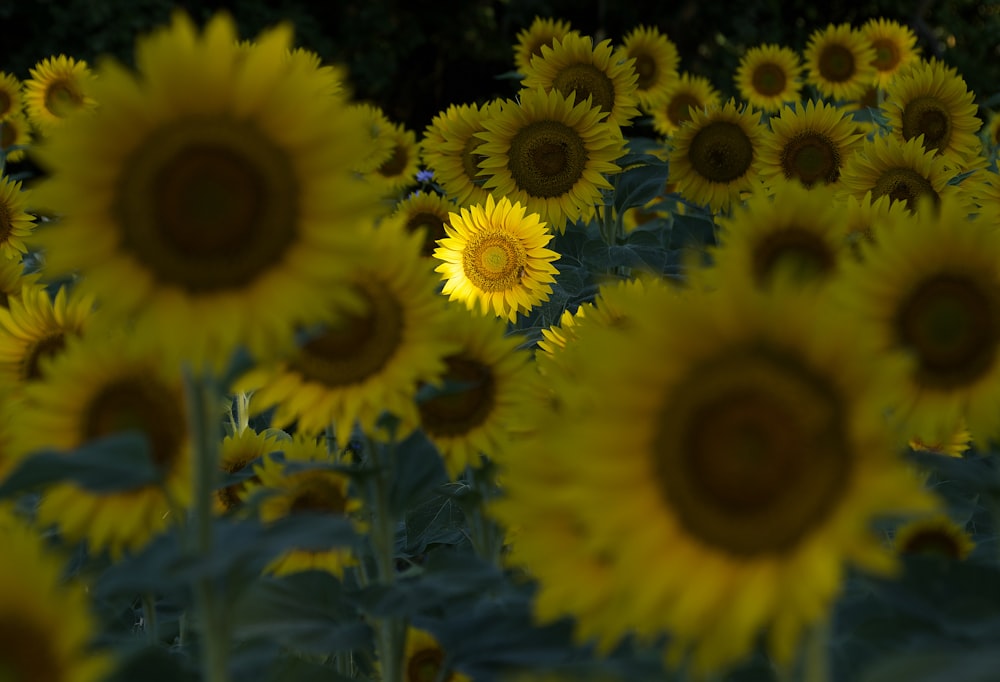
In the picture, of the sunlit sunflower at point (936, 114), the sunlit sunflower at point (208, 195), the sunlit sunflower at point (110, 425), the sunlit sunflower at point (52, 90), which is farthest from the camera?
the sunlit sunflower at point (52, 90)

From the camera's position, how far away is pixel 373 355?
2047mm

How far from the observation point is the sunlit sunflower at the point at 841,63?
7156mm

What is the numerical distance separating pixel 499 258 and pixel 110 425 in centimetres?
255

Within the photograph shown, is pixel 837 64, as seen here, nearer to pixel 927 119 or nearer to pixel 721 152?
pixel 927 119

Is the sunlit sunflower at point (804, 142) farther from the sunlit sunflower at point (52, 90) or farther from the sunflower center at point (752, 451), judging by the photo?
the sunlit sunflower at point (52, 90)

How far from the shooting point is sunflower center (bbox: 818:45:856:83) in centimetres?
723

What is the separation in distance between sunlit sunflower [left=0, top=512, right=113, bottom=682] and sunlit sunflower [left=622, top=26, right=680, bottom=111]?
5661mm

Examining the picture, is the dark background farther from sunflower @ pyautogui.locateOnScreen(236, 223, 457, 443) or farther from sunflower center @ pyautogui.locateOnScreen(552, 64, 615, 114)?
sunflower @ pyautogui.locateOnScreen(236, 223, 457, 443)

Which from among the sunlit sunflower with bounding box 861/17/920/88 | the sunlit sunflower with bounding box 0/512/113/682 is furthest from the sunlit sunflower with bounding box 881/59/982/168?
the sunlit sunflower with bounding box 0/512/113/682

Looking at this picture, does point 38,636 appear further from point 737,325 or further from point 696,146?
A: point 696,146

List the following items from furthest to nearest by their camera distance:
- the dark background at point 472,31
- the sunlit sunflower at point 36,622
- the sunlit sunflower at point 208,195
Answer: the dark background at point 472,31 → the sunlit sunflower at point 208,195 → the sunlit sunflower at point 36,622

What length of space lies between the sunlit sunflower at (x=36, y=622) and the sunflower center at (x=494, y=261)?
299 cm

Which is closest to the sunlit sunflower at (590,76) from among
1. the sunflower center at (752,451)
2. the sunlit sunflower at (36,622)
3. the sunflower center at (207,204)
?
the sunflower center at (207,204)

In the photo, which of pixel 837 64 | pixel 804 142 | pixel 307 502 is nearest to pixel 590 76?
pixel 804 142
